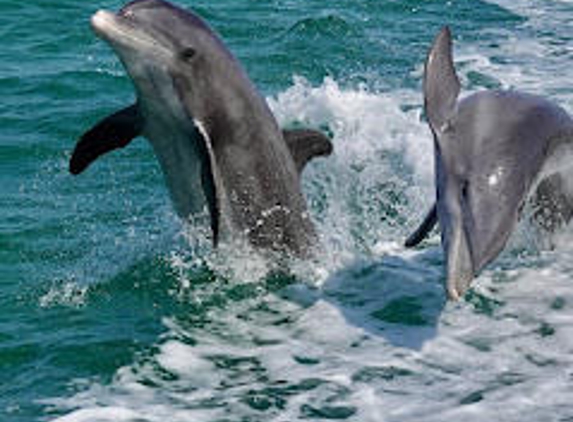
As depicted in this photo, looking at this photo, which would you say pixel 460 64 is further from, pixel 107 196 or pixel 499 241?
pixel 499 241

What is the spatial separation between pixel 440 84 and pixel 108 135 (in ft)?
11.4

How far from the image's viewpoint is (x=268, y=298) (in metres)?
11.9

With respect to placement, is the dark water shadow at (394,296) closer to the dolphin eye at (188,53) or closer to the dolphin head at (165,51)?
the dolphin head at (165,51)

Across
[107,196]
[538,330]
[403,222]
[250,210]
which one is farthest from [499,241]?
[107,196]

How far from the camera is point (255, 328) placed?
1109 centimetres

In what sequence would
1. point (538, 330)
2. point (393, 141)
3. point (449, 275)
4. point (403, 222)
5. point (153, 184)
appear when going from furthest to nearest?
1. point (393, 141)
2. point (153, 184)
3. point (403, 222)
4. point (538, 330)
5. point (449, 275)

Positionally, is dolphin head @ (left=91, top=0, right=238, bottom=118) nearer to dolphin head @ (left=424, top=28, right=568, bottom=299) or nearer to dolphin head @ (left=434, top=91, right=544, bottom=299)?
dolphin head @ (left=424, top=28, right=568, bottom=299)

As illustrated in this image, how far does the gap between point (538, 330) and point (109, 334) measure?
12.3 ft

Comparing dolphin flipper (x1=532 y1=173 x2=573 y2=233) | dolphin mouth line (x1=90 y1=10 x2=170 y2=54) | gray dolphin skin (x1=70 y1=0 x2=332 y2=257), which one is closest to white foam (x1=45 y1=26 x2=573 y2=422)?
dolphin flipper (x1=532 y1=173 x2=573 y2=233)

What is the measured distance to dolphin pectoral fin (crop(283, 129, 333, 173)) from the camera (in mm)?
12781

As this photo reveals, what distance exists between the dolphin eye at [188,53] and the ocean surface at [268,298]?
1.76 m

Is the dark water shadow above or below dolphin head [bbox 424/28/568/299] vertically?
below

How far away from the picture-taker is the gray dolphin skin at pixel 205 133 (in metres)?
11.7

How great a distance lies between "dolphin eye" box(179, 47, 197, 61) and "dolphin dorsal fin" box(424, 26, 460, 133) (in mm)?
2299
